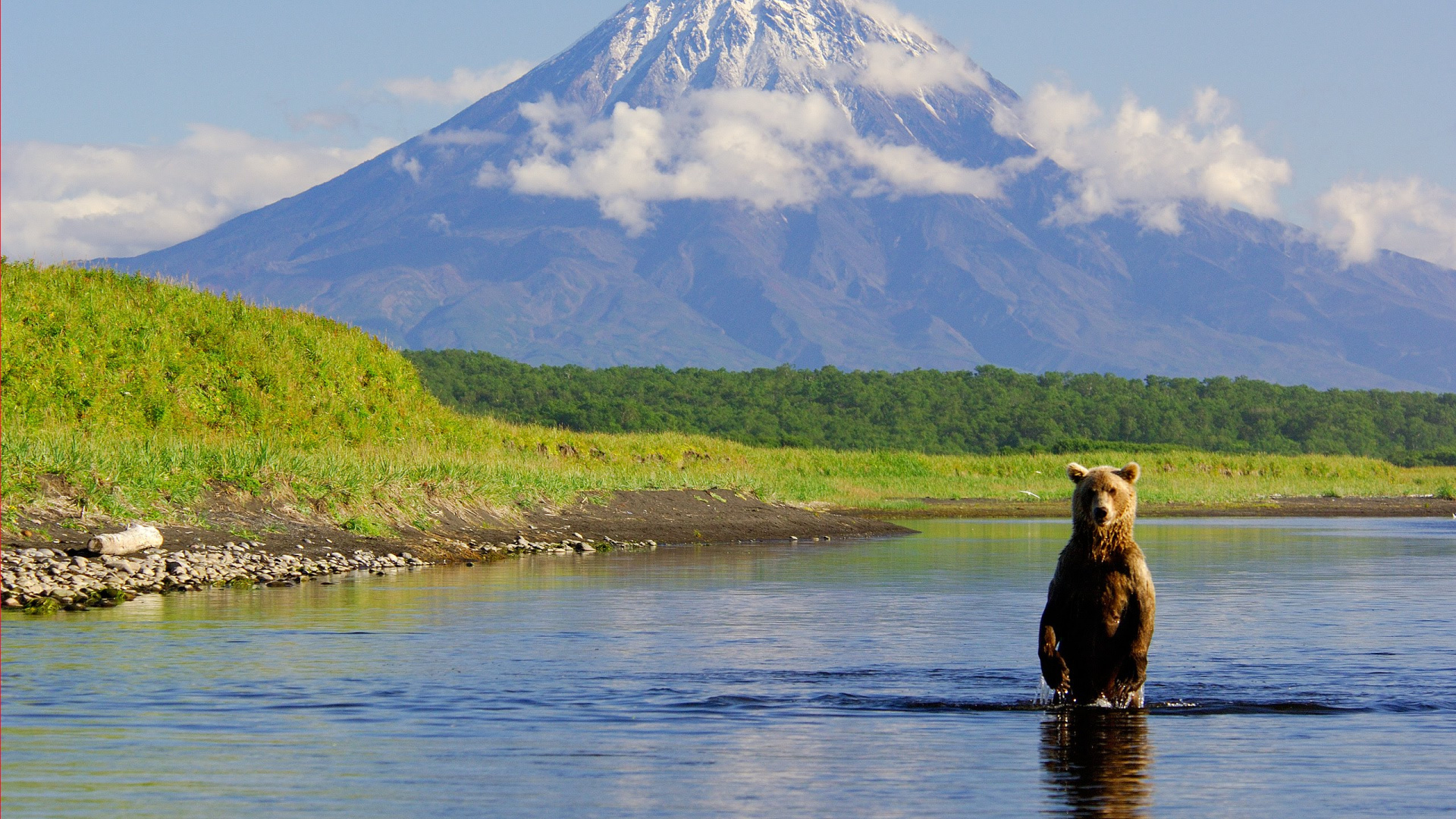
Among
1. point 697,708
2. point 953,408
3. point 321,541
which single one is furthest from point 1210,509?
point 953,408

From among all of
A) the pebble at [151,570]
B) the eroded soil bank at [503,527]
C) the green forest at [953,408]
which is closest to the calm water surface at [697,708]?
the pebble at [151,570]

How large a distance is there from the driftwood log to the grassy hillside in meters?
1.28

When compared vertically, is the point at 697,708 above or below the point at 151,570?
below

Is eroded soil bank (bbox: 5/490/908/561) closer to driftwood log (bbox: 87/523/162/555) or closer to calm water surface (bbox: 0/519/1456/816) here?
driftwood log (bbox: 87/523/162/555)

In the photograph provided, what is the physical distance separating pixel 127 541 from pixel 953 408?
12902 cm

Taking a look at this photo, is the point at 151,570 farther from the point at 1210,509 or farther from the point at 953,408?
the point at 953,408

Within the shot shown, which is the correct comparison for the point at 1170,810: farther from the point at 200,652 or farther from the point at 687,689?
the point at 200,652

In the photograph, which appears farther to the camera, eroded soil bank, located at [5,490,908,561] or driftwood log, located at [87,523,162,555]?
eroded soil bank, located at [5,490,908,561]

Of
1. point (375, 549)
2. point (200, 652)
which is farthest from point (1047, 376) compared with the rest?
point (200, 652)

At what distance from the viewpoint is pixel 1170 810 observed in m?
10.8

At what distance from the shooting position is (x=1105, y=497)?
13.0 meters

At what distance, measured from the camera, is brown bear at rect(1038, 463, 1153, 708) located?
43.3 feet

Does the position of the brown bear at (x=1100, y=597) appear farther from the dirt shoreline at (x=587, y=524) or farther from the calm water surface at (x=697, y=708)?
the dirt shoreline at (x=587, y=524)

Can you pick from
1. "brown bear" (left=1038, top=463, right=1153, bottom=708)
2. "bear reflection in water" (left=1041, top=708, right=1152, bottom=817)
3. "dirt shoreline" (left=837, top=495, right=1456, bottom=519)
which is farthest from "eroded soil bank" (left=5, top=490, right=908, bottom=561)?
"bear reflection in water" (left=1041, top=708, right=1152, bottom=817)
